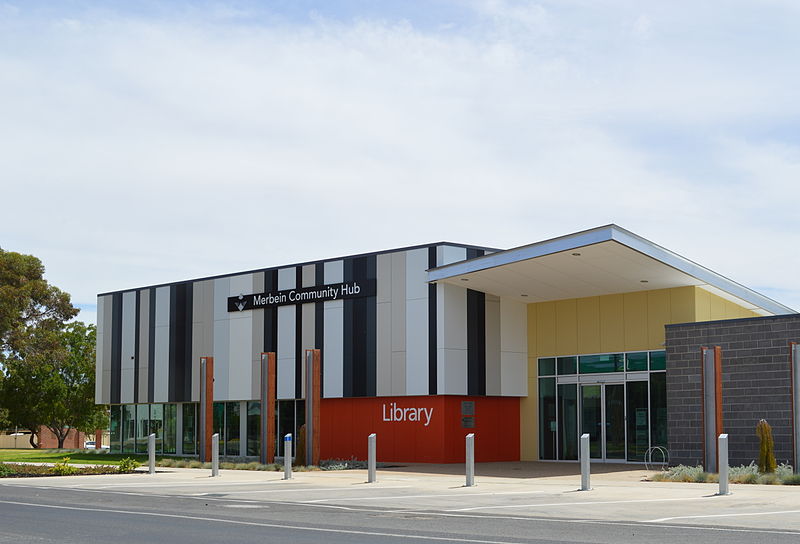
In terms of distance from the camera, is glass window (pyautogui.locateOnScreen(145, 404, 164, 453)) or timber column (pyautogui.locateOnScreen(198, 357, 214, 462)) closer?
timber column (pyautogui.locateOnScreen(198, 357, 214, 462))

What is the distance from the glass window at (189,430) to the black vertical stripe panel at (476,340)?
42.7 ft

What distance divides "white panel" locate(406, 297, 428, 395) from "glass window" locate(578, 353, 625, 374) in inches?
196

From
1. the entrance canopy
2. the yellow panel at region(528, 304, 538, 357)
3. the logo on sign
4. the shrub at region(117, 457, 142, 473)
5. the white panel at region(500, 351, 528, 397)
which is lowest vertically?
the shrub at region(117, 457, 142, 473)

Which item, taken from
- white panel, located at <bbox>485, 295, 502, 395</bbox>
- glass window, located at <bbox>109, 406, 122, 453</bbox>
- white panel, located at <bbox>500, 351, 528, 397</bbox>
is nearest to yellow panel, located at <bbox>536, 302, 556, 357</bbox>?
white panel, located at <bbox>500, 351, 528, 397</bbox>

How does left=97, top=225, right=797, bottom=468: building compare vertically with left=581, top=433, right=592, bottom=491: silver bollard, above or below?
above

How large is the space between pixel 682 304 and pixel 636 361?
228 cm

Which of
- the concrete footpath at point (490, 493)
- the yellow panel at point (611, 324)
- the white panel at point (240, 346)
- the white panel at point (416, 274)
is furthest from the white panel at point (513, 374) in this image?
the white panel at point (240, 346)

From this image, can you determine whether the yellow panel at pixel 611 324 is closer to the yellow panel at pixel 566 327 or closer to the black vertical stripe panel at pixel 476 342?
the yellow panel at pixel 566 327

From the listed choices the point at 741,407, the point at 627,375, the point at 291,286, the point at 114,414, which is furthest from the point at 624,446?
the point at 114,414

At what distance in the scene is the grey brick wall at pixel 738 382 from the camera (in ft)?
80.8

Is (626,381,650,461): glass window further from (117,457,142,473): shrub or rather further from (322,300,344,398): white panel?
(117,457,142,473): shrub

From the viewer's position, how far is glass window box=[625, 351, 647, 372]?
2969 cm

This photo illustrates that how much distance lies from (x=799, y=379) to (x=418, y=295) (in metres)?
12.2

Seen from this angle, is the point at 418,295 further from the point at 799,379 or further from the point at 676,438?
the point at 799,379
